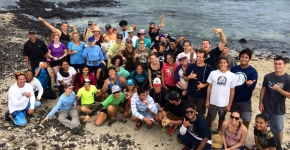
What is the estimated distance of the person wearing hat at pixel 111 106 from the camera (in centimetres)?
900

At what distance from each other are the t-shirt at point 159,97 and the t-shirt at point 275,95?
296 cm

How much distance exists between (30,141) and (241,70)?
6.42 metres

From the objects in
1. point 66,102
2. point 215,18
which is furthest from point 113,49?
point 215,18

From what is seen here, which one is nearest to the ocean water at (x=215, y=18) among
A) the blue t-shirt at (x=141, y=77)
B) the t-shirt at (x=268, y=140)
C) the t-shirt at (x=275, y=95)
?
the blue t-shirt at (x=141, y=77)

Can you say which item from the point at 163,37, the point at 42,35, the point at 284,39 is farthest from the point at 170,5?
the point at 163,37

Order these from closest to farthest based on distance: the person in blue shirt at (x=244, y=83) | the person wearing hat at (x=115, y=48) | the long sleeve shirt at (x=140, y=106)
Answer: the person in blue shirt at (x=244, y=83), the long sleeve shirt at (x=140, y=106), the person wearing hat at (x=115, y=48)

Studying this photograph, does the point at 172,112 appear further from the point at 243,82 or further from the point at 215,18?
the point at 215,18

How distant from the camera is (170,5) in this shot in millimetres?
40438

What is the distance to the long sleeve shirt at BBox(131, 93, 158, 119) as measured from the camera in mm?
8500

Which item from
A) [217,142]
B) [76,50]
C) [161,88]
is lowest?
[217,142]

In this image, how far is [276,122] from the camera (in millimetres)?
7430

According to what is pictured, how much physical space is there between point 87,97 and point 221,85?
15.0 feet

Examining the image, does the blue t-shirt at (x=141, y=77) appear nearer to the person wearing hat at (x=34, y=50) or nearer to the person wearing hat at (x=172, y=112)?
the person wearing hat at (x=172, y=112)

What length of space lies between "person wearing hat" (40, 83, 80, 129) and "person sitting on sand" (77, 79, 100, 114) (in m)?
0.28
